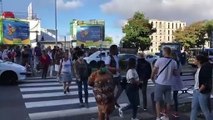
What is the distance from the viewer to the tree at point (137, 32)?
64438mm

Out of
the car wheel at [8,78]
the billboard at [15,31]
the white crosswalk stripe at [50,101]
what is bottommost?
the white crosswalk stripe at [50,101]

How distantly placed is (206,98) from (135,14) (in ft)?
194

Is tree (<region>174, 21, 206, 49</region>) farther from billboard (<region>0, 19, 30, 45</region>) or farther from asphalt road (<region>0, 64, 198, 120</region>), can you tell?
asphalt road (<region>0, 64, 198, 120</region>)

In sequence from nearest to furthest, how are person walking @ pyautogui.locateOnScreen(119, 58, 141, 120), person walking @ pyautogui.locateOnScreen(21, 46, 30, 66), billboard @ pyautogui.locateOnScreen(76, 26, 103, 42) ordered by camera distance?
person walking @ pyautogui.locateOnScreen(119, 58, 141, 120), person walking @ pyautogui.locateOnScreen(21, 46, 30, 66), billboard @ pyautogui.locateOnScreen(76, 26, 103, 42)

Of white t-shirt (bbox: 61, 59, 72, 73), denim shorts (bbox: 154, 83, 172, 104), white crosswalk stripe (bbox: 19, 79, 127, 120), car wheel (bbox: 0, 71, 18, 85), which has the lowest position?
white crosswalk stripe (bbox: 19, 79, 127, 120)

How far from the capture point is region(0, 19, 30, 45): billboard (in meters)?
51.4

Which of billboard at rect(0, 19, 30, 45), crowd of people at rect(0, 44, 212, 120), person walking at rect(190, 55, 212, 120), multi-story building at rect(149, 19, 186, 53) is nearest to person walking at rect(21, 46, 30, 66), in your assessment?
crowd of people at rect(0, 44, 212, 120)

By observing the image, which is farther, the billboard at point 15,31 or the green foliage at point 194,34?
the green foliage at point 194,34

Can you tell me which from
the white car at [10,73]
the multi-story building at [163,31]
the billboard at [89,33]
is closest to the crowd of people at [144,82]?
the white car at [10,73]

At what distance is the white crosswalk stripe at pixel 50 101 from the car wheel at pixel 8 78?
0.40m

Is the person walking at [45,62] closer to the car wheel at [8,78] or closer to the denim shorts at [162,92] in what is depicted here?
the car wheel at [8,78]

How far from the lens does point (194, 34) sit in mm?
86000

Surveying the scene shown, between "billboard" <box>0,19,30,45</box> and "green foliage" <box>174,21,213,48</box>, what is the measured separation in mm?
40956

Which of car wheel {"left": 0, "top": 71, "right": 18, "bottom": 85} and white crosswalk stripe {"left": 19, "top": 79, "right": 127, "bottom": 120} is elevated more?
car wheel {"left": 0, "top": 71, "right": 18, "bottom": 85}
